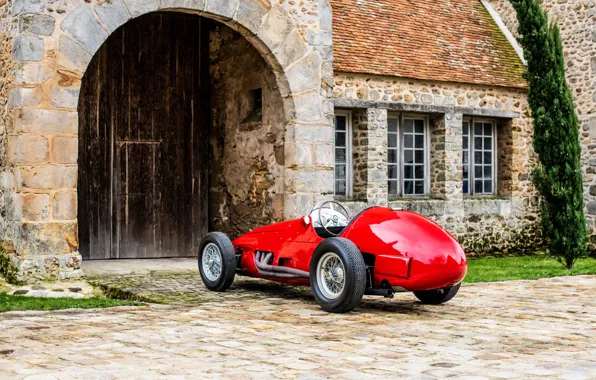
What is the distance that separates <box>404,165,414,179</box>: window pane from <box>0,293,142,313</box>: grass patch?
719 cm

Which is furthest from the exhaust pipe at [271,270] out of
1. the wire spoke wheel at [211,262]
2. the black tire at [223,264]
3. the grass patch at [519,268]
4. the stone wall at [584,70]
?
the stone wall at [584,70]

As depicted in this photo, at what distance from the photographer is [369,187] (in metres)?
13.7

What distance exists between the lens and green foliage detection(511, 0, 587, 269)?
41.4ft

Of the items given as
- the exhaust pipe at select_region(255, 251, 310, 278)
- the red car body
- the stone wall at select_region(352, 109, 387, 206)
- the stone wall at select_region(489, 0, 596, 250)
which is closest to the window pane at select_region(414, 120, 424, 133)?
the stone wall at select_region(352, 109, 387, 206)

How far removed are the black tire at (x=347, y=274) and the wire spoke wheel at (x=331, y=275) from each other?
40 mm

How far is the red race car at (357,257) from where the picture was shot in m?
7.40

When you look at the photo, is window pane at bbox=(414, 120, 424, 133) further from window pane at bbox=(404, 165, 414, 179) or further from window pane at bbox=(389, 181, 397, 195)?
window pane at bbox=(389, 181, 397, 195)

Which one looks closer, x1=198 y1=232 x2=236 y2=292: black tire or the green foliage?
x1=198 y1=232 x2=236 y2=292: black tire

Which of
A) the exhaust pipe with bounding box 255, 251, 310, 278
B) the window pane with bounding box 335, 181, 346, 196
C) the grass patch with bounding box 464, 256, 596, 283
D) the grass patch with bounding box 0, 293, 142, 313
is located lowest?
the grass patch with bounding box 464, 256, 596, 283

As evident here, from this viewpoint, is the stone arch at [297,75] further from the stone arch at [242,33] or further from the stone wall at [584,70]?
the stone wall at [584,70]

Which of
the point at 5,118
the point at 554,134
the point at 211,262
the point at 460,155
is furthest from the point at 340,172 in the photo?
the point at 5,118

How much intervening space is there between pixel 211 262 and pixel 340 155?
5094mm

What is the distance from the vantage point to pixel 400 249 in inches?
294

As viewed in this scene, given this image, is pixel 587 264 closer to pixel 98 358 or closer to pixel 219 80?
pixel 219 80
